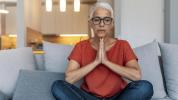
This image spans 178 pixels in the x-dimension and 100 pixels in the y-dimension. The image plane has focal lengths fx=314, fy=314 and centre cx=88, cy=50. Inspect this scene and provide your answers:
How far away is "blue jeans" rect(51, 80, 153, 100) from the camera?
71.4 inches

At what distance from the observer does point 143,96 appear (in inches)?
71.6

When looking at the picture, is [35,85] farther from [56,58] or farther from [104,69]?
[104,69]

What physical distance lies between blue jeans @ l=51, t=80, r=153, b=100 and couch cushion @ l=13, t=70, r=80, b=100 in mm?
137

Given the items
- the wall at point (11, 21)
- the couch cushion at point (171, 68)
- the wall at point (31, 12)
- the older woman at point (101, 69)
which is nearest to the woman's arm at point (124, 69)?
the older woman at point (101, 69)

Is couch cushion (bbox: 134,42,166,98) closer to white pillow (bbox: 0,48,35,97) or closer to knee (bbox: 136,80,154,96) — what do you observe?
knee (bbox: 136,80,154,96)

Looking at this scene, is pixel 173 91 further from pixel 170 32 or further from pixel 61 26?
pixel 61 26

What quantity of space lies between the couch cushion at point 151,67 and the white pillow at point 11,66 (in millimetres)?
846

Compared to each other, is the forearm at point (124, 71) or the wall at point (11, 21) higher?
the wall at point (11, 21)

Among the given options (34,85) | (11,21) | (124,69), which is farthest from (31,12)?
(124,69)

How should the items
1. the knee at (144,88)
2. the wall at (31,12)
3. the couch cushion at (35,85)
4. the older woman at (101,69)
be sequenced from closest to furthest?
the knee at (144,88) → the older woman at (101,69) → the couch cushion at (35,85) → the wall at (31,12)

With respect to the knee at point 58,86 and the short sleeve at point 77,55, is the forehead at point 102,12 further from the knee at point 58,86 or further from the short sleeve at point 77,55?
the knee at point 58,86

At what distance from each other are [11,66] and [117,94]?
2.73 ft

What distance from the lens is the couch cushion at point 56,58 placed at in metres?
2.42

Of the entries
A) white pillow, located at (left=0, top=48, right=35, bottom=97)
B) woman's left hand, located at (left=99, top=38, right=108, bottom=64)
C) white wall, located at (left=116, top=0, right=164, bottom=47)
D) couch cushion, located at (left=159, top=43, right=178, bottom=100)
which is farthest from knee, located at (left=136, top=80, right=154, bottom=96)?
white wall, located at (left=116, top=0, right=164, bottom=47)
